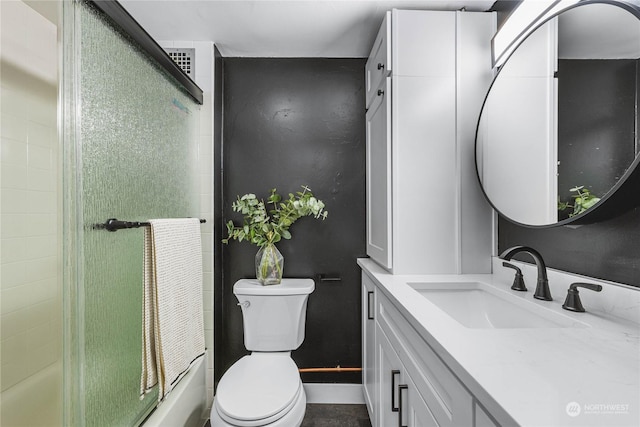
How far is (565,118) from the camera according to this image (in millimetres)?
1045

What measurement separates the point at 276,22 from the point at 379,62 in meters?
0.59

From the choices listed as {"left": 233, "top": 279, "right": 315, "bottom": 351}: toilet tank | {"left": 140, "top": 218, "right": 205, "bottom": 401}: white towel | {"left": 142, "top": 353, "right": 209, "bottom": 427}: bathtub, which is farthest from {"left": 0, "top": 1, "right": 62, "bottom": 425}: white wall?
{"left": 233, "top": 279, "right": 315, "bottom": 351}: toilet tank

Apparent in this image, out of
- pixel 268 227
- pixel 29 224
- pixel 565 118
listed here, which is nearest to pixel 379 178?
pixel 268 227

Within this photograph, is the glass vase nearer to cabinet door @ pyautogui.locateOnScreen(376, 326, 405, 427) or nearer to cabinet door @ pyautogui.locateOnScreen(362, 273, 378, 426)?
cabinet door @ pyautogui.locateOnScreen(362, 273, 378, 426)

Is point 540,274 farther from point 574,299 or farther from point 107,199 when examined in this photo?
point 107,199

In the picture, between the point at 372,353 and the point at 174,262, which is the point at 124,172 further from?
the point at 372,353

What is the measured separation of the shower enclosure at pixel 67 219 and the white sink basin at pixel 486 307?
3.70ft

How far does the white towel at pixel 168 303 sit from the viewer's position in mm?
1229

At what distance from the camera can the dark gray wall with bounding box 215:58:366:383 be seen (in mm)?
2053

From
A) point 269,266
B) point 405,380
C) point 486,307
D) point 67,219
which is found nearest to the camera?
point 67,219

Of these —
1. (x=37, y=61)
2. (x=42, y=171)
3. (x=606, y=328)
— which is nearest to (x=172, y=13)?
(x=37, y=61)

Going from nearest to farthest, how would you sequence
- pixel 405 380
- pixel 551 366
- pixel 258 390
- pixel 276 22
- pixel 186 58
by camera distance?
pixel 551 366 → pixel 405 380 → pixel 258 390 → pixel 276 22 → pixel 186 58

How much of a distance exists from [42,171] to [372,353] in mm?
1561

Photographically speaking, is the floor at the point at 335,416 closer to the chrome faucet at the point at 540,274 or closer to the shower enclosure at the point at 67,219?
the shower enclosure at the point at 67,219
